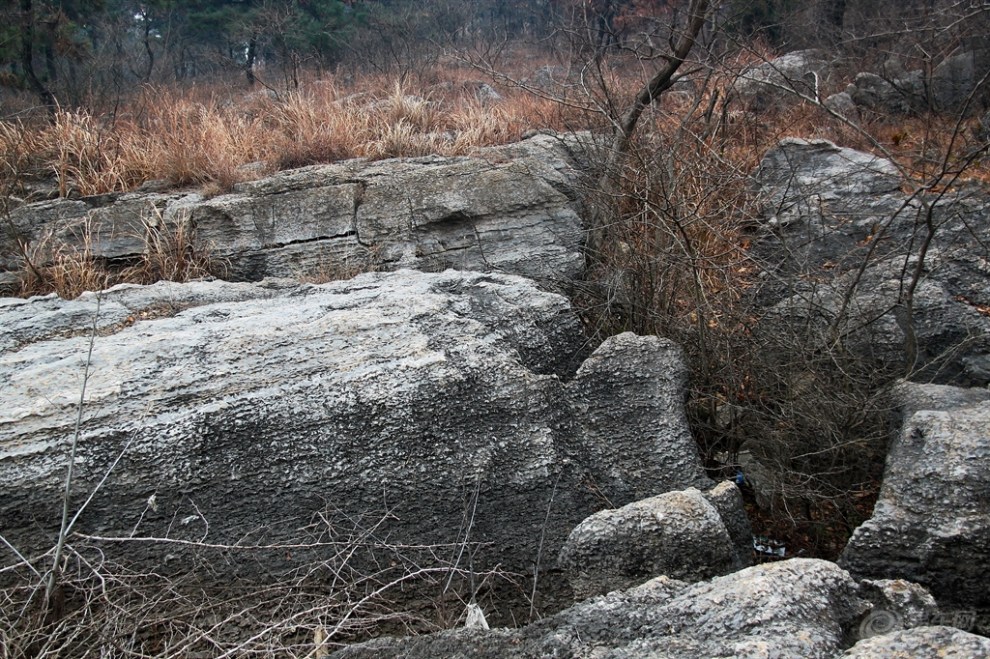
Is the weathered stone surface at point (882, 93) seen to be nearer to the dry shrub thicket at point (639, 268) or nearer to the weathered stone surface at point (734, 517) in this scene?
the dry shrub thicket at point (639, 268)

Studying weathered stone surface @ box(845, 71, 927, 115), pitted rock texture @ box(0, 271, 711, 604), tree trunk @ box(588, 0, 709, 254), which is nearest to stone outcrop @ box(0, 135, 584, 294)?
tree trunk @ box(588, 0, 709, 254)

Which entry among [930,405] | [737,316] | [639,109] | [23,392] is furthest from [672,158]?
[23,392]

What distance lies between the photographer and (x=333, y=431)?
299 centimetres

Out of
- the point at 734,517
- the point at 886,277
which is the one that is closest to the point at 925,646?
the point at 734,517

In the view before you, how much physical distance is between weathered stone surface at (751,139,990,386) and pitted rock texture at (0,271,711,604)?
106cm

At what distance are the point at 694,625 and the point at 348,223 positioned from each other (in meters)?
4.06

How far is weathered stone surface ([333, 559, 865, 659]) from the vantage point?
185 cm

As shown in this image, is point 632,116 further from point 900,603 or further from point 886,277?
point 900,603

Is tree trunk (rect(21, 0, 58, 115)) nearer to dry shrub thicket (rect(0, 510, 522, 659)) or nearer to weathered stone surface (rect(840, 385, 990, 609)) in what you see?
dry shrub thicket (rect(0, 510, 522, 659))

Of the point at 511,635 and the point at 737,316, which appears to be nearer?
the point at 511,635

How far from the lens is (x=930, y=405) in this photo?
10.3 ft

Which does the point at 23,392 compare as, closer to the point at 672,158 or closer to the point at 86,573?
the point at 86,573

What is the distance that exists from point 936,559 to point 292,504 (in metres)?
2.26

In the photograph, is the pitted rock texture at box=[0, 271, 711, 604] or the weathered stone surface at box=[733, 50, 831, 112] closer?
the pitted rock texture at box=[0, 271, 711, 604]
